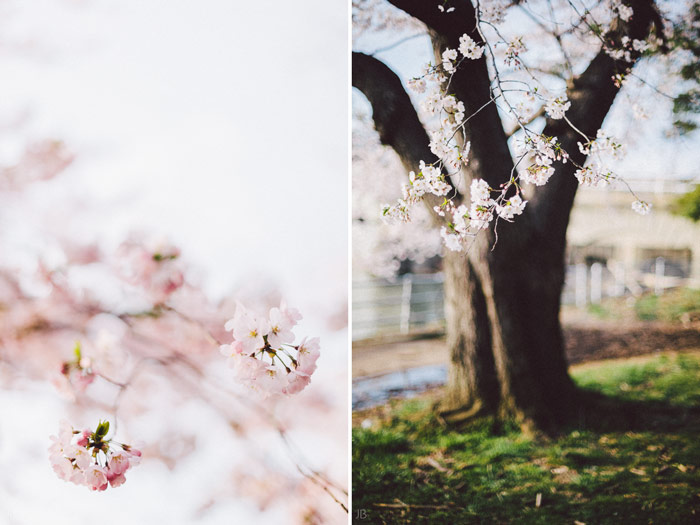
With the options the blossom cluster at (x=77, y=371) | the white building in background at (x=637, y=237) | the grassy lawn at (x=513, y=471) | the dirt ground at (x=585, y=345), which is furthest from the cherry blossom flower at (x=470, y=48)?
the blossom cluster at (x=77, y=371)

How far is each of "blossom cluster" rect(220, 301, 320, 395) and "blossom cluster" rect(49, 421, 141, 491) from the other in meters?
0.40

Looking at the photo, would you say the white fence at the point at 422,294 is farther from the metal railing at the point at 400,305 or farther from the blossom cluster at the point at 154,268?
the blossom cluster at the point at 154,268

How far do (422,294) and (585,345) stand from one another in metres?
0.52

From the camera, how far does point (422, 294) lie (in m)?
1.43

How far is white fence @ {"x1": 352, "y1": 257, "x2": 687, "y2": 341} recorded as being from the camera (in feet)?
4.61

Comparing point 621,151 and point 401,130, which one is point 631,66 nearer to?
point 621,151

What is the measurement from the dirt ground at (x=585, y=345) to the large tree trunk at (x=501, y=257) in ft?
0.17

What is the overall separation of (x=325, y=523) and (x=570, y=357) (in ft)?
2.94

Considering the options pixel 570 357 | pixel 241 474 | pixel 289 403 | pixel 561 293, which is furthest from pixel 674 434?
pixel 241 474

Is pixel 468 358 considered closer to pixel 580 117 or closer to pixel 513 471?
pixel 513 471

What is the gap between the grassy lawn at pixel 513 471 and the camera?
53.6 inches

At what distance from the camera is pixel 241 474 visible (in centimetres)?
140

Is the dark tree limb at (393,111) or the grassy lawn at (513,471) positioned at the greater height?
the dark tree limb at (393,111)

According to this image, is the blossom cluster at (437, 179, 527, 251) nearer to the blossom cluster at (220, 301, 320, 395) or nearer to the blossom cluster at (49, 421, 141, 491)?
the blossom cluster at (220, 301, 320, 395)
